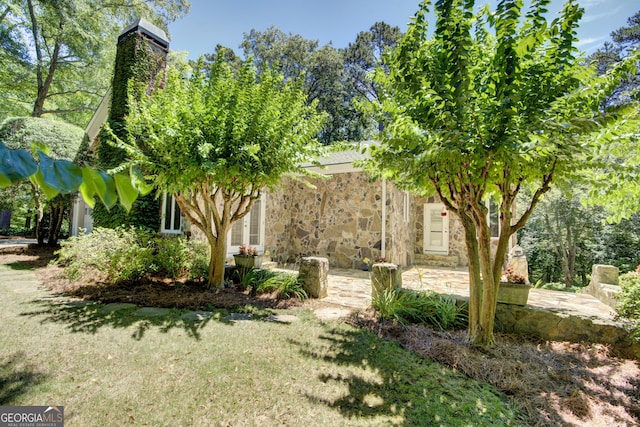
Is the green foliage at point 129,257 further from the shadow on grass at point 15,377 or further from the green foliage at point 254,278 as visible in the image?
the shadow on grass at point 15,377

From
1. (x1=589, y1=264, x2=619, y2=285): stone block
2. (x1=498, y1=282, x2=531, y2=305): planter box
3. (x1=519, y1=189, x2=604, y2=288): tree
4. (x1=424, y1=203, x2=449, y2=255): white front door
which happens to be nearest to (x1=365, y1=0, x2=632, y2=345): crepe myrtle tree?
(x1=498, y1=282, x2=531, y2=305): planter box

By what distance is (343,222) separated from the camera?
1030 centimetres

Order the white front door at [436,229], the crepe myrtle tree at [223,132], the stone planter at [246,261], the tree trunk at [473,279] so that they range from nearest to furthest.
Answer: the tree trunk at [473,279] → the crepe myrtle tree at [223,132] → the stone planter at [246,261] → the white front door at [436,229]

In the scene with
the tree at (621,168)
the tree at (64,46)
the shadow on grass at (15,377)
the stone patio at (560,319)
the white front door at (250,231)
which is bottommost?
the shadow on grass at (15,377)

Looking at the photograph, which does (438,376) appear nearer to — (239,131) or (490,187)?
(490,187)

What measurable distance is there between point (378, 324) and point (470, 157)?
2.70 meters

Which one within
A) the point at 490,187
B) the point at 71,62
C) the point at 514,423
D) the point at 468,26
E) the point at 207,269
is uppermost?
the point at 71,62

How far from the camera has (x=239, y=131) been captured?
Answer: 535cm

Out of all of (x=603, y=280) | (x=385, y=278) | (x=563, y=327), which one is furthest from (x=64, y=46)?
(x=603, y=280)

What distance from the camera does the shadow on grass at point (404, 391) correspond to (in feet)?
8.21

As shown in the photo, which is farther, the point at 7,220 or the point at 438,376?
the point at 7,220

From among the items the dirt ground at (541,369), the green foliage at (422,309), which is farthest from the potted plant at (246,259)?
the green foliage at (422,309)

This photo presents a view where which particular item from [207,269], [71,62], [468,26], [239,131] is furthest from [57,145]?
[468,26]

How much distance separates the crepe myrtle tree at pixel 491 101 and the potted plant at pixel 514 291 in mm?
991
